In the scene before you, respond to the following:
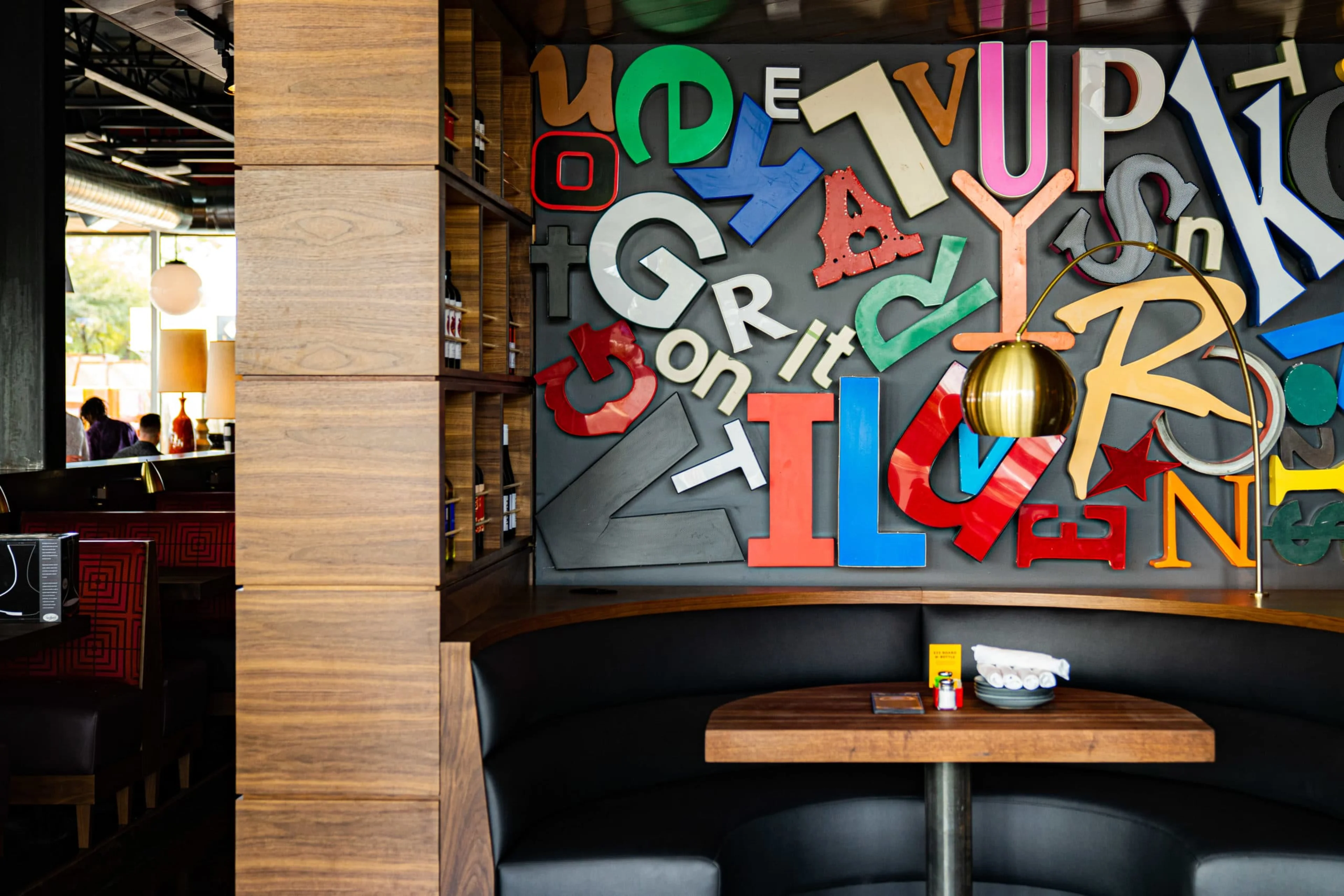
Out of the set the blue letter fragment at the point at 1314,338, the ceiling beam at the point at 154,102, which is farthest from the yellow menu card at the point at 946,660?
the ceiling beam at the point at 154,102

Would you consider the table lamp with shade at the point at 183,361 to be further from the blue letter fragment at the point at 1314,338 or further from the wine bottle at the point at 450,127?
the blue letter fragment at the point at 1314,338

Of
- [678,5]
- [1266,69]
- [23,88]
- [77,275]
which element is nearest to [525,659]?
[678,5]

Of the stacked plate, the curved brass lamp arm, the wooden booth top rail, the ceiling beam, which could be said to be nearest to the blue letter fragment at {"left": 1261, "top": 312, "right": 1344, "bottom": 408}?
the curved brass lamp arm

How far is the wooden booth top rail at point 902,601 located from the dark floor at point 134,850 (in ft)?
5.18

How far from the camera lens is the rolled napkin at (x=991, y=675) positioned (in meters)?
2.97

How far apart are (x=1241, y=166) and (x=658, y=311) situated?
85.0 inches

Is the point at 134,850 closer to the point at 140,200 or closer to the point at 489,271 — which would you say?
the point at 489,271

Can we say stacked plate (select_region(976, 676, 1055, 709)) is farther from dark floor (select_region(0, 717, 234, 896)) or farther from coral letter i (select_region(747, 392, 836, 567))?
dark floor (select_region(0, 717, 234, 896))

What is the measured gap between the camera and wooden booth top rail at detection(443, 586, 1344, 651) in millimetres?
3346

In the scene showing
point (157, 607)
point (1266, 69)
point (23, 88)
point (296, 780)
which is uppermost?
point (23, 88)

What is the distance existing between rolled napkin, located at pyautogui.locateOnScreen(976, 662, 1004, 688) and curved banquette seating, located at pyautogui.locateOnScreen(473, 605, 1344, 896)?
55cm

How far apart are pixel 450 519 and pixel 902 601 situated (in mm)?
1550

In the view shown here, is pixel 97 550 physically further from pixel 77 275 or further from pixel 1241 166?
pixel 77 275

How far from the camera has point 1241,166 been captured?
155 inches
